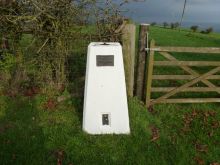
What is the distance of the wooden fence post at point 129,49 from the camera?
788 centimetres

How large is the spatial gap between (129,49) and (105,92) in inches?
75.8

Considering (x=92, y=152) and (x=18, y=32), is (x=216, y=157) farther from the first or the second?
(x=18, y=32)

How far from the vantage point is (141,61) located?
8227mm

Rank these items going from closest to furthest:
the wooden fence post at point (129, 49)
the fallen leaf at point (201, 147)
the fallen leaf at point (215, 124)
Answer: the fallen leaf at point (201, 147)
the fallen leaf at point (215, 124)
the wooden fence post at point (129, 49)

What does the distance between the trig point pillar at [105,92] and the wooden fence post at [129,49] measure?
1.52m

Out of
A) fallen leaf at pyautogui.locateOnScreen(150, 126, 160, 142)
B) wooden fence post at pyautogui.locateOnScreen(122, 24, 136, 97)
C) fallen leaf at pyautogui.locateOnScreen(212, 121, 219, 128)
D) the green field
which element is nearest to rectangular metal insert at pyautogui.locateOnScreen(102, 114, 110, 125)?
the green field

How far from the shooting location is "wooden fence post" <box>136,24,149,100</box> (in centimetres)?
802

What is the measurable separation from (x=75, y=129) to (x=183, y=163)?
222 cm

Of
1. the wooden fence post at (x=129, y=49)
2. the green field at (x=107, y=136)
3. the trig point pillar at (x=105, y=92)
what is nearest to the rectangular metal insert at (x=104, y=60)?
the trig point pillar at (x=105, y=92)

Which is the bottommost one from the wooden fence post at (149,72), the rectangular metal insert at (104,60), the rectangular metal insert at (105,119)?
the rectangular metal insert at (105,119)

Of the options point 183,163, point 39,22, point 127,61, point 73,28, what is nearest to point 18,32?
point 39,22

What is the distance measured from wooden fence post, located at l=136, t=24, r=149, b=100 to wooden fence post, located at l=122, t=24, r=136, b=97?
0.55 ft

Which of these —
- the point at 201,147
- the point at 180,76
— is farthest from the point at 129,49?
the point at 201,147

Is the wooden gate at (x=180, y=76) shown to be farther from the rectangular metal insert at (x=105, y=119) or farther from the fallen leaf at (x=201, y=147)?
the fallen leaf at (x=201, y=147)
